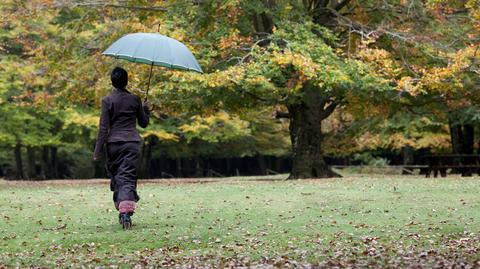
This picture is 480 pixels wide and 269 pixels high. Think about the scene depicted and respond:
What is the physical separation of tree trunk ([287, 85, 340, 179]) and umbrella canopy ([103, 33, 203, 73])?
50.3 feet

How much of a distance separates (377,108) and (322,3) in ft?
14.4

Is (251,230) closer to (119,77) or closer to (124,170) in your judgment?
(124,170)

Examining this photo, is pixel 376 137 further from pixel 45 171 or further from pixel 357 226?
pixel 357 226

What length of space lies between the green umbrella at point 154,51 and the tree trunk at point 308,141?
15346 millimetres

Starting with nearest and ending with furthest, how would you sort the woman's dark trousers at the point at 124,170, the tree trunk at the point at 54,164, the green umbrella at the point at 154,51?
1. the woman's dark trousers at the point at 124,170
2. the green umbrella at the point at 154,51
3. the tree trunk at the point at 54,164

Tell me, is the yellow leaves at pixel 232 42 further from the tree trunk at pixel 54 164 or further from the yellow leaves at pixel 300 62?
the tree trunk at pixel 54 164

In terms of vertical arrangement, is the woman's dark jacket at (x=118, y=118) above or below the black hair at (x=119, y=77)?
below

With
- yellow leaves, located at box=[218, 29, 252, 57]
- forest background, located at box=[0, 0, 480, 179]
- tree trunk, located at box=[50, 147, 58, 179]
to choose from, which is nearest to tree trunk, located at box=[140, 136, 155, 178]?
tree trunk, located at box=[50, 147, 58, 179]

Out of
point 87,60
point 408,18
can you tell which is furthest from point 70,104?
point 408,18

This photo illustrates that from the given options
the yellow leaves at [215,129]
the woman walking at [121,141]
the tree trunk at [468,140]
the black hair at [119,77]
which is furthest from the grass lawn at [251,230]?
the yellow leaves at [215,129]

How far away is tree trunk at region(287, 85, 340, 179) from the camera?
2680 centimetres

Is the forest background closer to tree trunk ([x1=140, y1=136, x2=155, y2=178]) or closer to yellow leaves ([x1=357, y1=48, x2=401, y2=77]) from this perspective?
yellow leaves ([x1=357, y1=48, x2=401, y2=77])

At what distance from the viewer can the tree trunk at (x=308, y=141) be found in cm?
2680

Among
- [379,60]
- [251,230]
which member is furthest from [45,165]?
[251,230]
